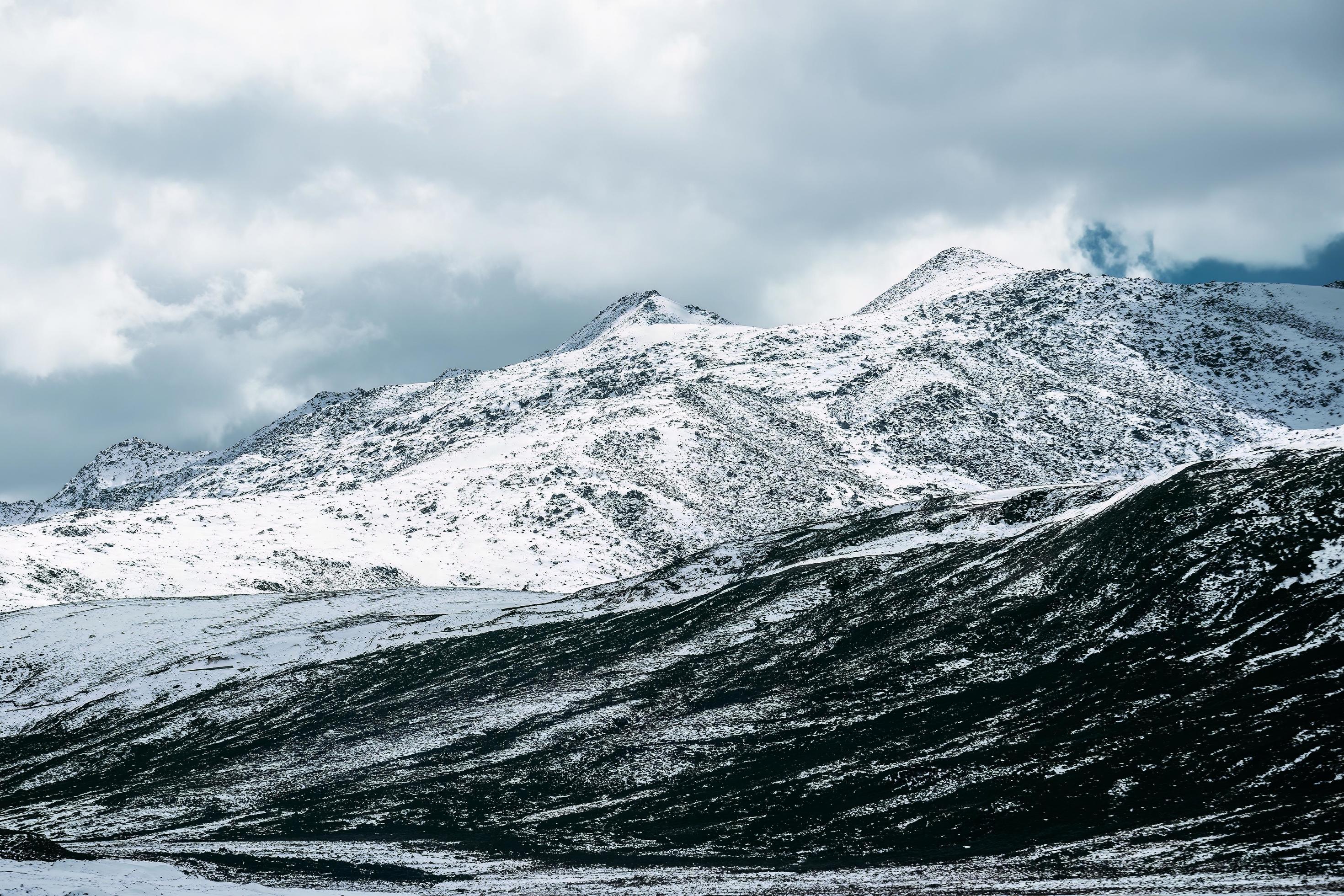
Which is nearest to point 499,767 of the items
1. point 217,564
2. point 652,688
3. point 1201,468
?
point 652,688

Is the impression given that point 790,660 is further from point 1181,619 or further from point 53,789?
point 53,789

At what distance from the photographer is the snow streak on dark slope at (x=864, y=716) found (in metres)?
60.4

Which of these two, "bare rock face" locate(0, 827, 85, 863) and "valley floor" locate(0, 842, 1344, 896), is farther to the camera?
"bare rock face" locate(0, 827, 85, 863)

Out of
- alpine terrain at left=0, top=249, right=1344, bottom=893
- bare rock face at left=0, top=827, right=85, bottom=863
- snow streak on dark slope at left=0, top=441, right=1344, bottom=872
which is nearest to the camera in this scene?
bare rock face at left=0, top=827, right=85, bottom=863

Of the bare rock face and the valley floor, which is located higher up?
the bare rock face

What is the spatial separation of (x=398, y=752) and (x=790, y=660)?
3100 centimetres

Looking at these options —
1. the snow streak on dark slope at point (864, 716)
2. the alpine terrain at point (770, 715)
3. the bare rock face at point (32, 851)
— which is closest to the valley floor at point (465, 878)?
the alpine terrain at point (770, 715)

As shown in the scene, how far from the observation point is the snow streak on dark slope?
6038 cm

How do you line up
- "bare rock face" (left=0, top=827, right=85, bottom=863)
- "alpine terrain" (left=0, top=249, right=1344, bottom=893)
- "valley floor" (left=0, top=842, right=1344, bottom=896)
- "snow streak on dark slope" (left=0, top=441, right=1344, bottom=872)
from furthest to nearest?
"snow streak on dark slope" (left=0, top=441, right=1344, bottom=872), "alpine terrain" (left=0, top=249, right=1344, bottom=893), "bare rock face" (left=0, top=827, right=85, bottom=863), "valley floor" (left=0, top=842, right=1344, bottom=896)

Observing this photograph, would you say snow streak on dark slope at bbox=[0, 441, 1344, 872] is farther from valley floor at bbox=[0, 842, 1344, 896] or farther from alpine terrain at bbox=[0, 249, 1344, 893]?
valley floor at bbox=[0, 842, 1344, 896]

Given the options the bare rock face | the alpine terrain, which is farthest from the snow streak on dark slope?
the bare rock face

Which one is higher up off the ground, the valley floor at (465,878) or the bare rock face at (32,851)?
the bare rock face at (32,851)

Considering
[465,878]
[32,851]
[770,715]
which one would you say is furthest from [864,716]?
[32,851]

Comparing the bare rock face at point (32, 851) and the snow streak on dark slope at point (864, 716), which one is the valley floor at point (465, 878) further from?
the snow streak on dark slope at point (864, 716)
